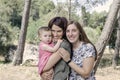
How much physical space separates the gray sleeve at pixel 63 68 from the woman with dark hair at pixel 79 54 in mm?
46

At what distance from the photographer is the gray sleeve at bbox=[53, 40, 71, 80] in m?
3.41

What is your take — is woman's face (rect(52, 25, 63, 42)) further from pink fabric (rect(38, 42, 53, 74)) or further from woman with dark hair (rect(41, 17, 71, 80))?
pink fabric (rect(38, 42, 53, 74))

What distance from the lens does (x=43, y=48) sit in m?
3.66

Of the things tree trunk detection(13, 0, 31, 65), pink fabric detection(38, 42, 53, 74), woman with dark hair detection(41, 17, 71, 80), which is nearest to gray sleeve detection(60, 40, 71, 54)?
woman with dark hair detection(41, 17, 71, 80)

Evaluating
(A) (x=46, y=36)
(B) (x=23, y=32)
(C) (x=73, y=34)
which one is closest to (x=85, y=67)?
(C) (x=73, y=34)

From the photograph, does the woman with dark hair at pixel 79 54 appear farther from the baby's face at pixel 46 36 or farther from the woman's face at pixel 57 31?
the baby's face at pixel 46 36

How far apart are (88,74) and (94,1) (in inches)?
788

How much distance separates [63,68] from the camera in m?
3.42

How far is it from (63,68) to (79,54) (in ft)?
0.76

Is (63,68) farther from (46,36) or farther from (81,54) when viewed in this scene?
(46,36)

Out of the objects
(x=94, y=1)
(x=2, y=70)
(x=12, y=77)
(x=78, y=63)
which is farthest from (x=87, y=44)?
(x=94, y=1)

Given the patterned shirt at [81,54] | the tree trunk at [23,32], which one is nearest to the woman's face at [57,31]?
the patterned shirt at [81,54]

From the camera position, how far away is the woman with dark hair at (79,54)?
3314 millimetres

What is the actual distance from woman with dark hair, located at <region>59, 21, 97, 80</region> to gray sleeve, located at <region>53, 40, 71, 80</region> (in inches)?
1.8
